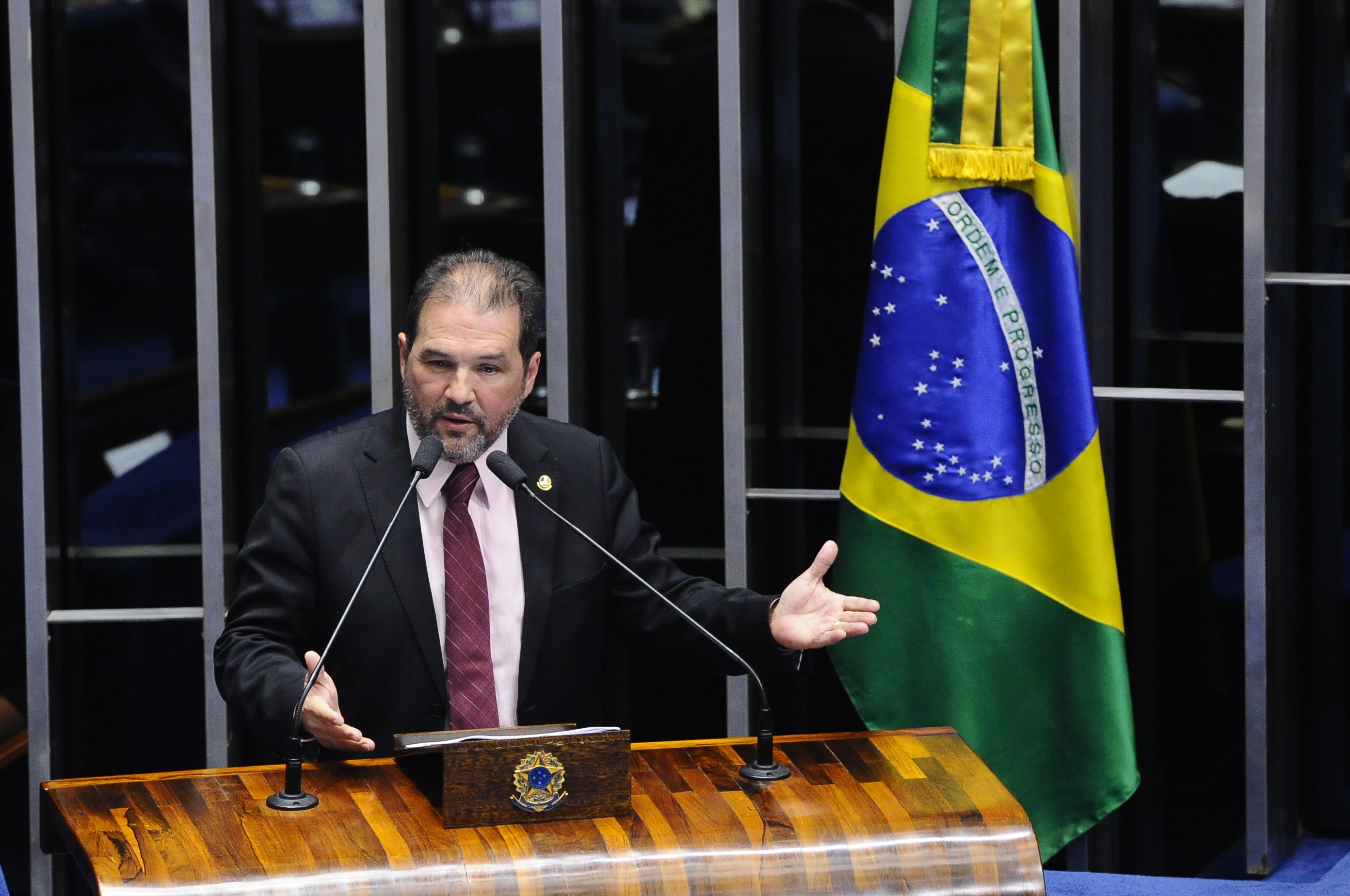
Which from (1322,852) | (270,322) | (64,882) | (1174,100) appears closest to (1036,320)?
(1174,100)

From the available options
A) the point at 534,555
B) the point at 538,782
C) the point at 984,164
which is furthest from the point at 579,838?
the point at 984,164

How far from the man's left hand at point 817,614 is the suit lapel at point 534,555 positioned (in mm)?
440

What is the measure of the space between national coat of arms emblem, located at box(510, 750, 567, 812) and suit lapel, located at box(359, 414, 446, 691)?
0.65 metres

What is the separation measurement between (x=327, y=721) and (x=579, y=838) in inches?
14.9

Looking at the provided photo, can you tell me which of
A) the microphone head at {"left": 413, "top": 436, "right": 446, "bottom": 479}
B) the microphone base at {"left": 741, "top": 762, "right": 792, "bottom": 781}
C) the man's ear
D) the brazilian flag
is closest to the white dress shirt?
the man's ear

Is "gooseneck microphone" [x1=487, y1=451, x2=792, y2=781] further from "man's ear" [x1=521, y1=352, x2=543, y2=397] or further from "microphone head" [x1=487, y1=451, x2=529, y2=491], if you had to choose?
"man's ear" [x1=521, y1=352, x2=543, y2=397]

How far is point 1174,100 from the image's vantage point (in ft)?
12.8

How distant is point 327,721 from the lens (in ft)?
7.15

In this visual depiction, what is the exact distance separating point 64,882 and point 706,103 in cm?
254

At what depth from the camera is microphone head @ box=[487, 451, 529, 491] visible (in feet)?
7.50

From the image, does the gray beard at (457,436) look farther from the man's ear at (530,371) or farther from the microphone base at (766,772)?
the microphone base at (766,772)

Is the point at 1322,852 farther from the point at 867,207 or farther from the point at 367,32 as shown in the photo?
the point at 367,32

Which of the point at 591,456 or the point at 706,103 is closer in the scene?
the point at 591,456

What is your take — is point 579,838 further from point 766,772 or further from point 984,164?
point 984,164
